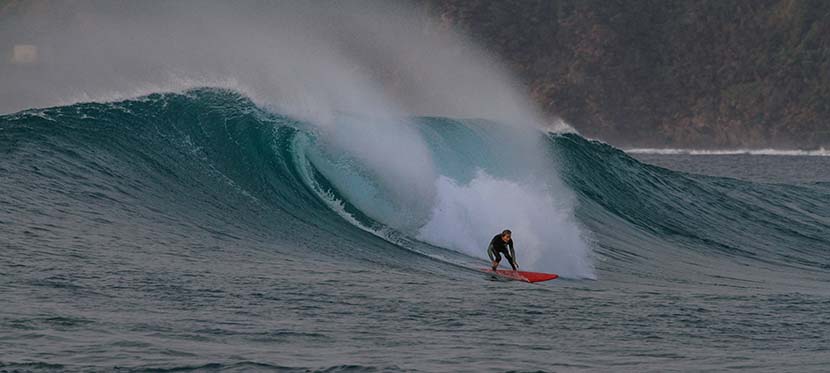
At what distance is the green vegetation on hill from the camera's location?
277 ft

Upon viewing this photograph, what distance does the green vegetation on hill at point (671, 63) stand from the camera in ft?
277

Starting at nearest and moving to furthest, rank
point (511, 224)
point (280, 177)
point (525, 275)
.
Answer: point (525, 275) < point (511, 224) < point (280, 177)

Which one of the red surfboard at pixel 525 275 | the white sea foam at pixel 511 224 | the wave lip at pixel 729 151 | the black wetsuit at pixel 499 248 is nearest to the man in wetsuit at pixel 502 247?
the black wetsuit at pixel 499 248

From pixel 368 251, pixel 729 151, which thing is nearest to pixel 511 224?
pixel 368 251

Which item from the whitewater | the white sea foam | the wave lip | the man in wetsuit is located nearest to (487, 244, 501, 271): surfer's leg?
the man in wetsuit

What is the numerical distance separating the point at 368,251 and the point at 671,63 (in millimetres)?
78920

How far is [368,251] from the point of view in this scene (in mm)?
16188

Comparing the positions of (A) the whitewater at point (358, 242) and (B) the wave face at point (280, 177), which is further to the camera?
(B) the wave face at point (280, 177)

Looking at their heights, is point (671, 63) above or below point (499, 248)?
above

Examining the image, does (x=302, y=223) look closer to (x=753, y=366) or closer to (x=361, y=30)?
(x=753, y=366)

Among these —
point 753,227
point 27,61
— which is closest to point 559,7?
point 27,61

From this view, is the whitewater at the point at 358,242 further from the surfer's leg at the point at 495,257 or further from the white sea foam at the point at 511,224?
the surfer's leg at the point at 495,257

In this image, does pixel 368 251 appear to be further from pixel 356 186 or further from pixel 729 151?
pixel 729 151

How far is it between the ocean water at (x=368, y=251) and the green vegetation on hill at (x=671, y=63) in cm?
5856
